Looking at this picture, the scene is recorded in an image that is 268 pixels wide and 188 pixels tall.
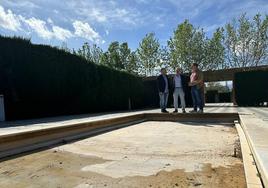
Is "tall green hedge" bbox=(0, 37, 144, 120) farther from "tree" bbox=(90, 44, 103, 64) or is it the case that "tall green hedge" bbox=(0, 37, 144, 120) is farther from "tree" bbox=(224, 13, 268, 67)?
"tree" bbox=(90, 44, 103, 64)

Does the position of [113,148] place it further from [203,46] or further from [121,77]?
[203,46]

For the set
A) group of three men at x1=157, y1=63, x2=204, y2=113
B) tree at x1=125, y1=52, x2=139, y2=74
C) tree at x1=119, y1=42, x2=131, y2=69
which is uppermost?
tree at x1=119, y1=42, x2=131, y2=69

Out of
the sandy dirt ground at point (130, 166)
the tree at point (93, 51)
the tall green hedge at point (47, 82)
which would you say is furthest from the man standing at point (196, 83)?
the tree at point (93, 51)

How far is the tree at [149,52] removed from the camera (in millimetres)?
28656

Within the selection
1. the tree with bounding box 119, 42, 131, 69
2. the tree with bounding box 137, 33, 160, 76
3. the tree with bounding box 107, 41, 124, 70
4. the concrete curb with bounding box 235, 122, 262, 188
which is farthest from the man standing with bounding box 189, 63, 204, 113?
the tree with bounding box 107, 41, 124, 70

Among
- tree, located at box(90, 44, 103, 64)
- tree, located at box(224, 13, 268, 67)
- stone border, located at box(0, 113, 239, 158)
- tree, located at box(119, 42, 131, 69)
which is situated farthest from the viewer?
tree, located at box(90, 44, 103, 64)

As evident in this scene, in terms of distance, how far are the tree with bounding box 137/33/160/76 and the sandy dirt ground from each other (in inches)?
994

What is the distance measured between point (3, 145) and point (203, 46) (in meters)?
25.9

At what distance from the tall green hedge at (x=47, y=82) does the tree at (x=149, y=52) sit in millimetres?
16590

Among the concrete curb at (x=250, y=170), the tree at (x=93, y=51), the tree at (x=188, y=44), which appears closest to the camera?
the concrete curb at (x=250, y=170)

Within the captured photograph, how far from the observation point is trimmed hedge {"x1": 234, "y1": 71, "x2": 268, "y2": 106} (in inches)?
566

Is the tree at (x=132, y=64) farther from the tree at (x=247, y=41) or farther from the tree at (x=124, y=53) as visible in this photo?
the tree at (x=247, y=41)

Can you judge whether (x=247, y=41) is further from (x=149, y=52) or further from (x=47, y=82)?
(x=47, y=82)

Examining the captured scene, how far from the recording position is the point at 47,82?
8.64 m
